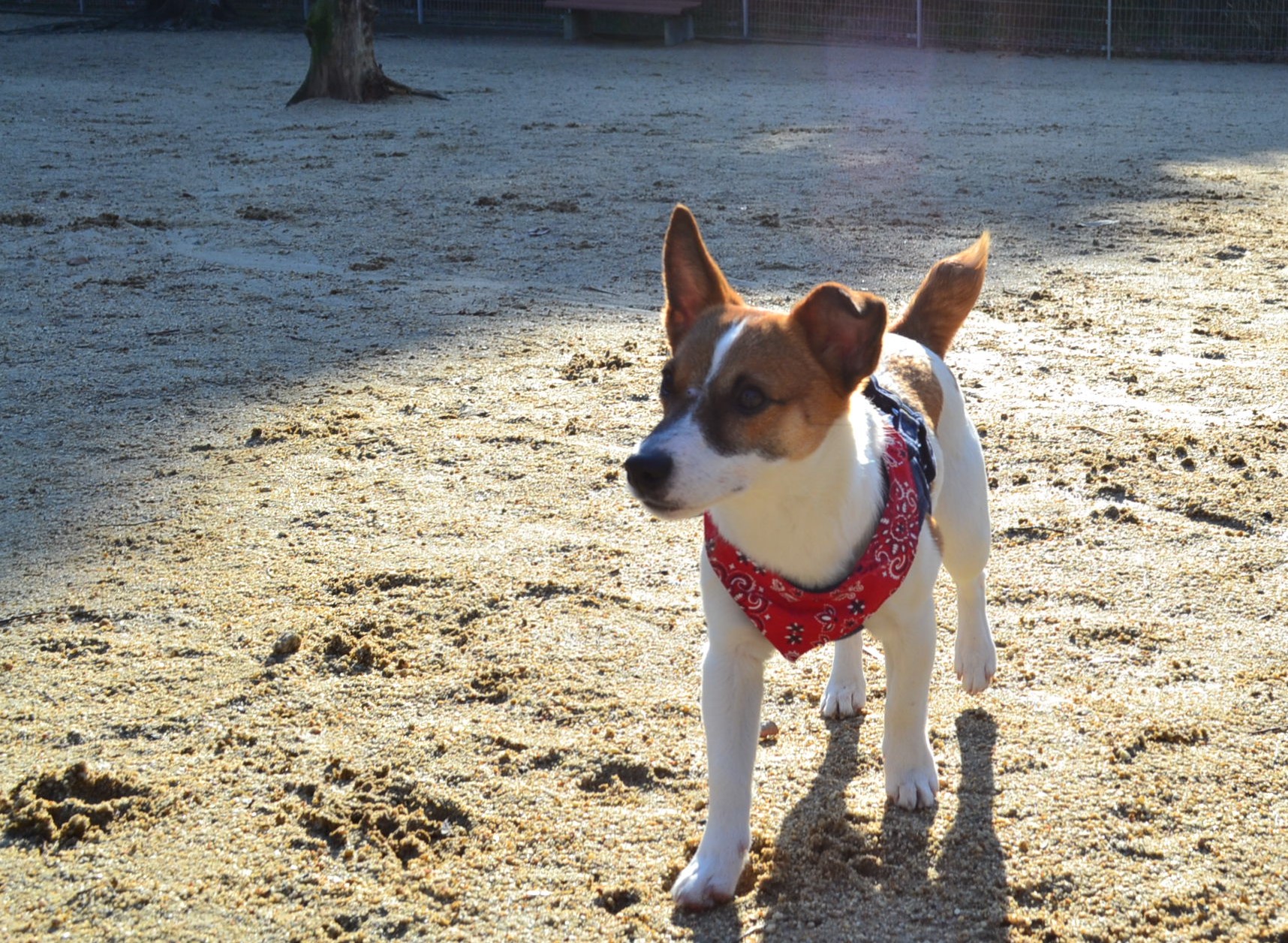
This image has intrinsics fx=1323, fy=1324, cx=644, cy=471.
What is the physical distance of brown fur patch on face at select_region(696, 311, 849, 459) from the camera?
Result: 2.74 meters

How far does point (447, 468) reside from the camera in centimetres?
498

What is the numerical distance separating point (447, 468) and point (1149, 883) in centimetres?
297

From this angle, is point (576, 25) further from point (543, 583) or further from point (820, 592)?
point (820, 592)

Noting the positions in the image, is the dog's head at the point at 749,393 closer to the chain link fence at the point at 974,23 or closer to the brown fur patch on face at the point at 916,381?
the brown fur patch on face at the point at 916,381

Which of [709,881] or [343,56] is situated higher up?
[343,56]

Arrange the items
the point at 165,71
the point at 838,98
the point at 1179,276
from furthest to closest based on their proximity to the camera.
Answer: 1. the point at 165,71
2. the point at 838,98
3. the point at 1179,276

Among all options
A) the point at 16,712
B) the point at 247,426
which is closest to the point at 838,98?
the point at 247,426

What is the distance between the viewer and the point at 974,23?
776 inches

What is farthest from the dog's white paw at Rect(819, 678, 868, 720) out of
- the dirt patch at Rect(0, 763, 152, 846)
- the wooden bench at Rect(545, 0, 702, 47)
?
the wooden bench at Rect(545, 0, 702, 47)

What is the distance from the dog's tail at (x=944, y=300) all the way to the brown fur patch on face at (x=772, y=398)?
2.88 ft

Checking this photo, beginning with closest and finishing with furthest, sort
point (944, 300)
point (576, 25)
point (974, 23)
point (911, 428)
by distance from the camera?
point (911, 428) → point (944, 300) → point (974, 23) → point (576, 25)

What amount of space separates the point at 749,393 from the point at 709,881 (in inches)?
40.2

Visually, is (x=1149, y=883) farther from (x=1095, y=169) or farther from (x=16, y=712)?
(x=1095, y=169)

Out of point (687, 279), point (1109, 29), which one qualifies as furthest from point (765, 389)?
point (1109, 29)
